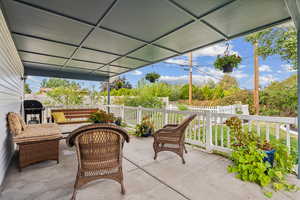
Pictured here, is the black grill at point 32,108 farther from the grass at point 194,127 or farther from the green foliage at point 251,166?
the green foliage at point 251,166

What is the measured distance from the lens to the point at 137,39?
9.77 ft

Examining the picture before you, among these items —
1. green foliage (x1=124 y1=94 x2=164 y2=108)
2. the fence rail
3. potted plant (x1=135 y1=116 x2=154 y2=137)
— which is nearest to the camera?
the fence rail

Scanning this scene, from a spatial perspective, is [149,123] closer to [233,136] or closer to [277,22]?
[233,136]

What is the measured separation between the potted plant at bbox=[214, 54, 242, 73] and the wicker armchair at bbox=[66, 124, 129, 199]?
2.50 metres

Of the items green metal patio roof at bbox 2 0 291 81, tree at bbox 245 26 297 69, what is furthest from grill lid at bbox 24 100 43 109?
tree at bbox 245 26 297 69

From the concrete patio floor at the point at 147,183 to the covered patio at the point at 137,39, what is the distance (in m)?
0.01

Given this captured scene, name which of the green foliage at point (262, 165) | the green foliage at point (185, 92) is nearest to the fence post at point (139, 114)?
the green foliage at point (262, 165)

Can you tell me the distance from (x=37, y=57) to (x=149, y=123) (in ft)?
12.9

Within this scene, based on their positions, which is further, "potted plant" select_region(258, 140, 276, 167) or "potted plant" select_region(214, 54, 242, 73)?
"potted plant" select_region(214, 54, 242, 73)

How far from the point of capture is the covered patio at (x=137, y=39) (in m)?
1.83

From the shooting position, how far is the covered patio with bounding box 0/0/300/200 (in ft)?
6.02

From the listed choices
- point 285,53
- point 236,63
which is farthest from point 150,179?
point 285,53

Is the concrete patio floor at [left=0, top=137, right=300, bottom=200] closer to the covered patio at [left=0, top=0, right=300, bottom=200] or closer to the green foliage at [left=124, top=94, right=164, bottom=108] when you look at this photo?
the covered patio at [left=0, top=0, right=300, bottom=200]

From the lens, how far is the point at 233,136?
109 inches
